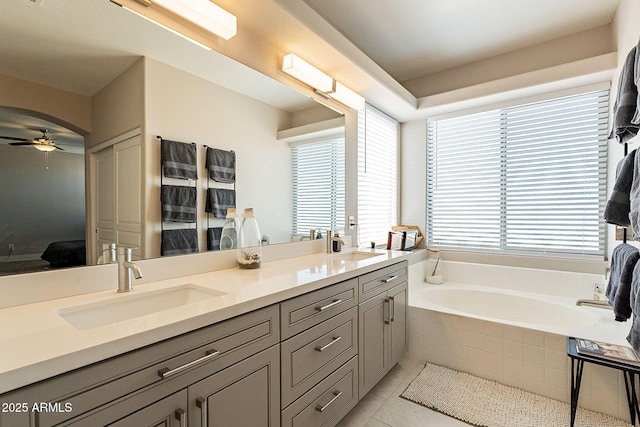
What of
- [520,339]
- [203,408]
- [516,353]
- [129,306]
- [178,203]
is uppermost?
[178,203]

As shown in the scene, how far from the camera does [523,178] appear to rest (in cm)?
297

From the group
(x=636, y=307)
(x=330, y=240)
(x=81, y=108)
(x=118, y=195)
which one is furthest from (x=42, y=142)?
(x=636, y=307)

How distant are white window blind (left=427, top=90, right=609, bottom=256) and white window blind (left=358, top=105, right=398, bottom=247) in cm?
44

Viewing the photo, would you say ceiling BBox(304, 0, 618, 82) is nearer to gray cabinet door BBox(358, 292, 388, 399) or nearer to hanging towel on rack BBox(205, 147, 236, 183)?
hanging towel on rack BBox(205, 147, 236, 183)

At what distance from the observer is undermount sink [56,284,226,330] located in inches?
41.3

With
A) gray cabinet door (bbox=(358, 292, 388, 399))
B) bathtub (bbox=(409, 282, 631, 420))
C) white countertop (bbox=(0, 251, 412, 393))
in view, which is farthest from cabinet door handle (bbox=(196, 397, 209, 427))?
bathtub (bbox=(409, 282, 631, 420))

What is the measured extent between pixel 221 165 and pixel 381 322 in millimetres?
1441

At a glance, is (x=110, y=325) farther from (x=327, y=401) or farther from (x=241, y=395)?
(x=327, y=401)

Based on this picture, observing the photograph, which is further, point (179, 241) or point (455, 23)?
point (455, 23)

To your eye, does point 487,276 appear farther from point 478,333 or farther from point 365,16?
point 365,16

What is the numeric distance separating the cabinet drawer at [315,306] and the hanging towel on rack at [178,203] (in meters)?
0.70

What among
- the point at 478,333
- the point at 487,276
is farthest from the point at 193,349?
the point at 487,276

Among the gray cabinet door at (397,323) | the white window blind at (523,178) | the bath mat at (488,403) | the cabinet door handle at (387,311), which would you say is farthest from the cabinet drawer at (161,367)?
the white window blind at (523,178)

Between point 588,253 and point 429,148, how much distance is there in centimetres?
178
